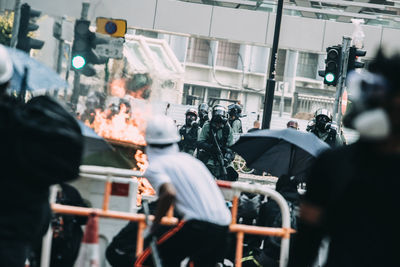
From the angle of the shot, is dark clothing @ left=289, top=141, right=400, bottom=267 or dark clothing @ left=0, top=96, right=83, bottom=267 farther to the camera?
dark clothing @ left=0, top=96, right=83, bottom=267

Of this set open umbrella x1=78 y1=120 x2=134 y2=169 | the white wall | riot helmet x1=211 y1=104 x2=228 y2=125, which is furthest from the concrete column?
open umbrella x1=78 y1=120 x2=134 y2=169

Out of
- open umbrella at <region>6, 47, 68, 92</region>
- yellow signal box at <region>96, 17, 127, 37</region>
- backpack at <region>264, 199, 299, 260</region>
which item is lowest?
backpack at <region>264, 199, 299, 260</region>

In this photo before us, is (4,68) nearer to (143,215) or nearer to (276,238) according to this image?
(143,215)

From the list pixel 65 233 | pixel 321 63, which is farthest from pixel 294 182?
pixel 321 63

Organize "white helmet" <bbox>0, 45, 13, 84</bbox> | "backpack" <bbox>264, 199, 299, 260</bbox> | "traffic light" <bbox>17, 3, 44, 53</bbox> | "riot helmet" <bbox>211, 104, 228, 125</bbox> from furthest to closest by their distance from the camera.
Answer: "riot helmet" <bbox>211, 104, 228, 125</bbox> < "traffic light" <bbox>17, 3, 44, 53</bbox> < "backpack" <bbox>264, 199, 299, 260</bbox> < "white helmet" <bbox>0, 45, 13, 84</bbox>

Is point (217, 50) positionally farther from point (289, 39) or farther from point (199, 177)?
point (199, 177)

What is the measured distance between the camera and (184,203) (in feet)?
16.1

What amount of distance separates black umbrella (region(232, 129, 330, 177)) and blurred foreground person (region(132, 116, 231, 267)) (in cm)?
259

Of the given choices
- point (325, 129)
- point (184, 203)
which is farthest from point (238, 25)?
point (184, 203)

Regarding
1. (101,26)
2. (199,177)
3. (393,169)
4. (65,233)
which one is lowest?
(65,233)

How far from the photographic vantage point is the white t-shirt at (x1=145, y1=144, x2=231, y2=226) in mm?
4820

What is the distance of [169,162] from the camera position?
4.84 meters

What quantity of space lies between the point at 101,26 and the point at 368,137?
11170mm

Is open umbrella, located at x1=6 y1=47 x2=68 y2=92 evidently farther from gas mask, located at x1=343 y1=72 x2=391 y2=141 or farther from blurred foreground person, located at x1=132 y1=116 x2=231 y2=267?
gas mask, located at x1=343 y1=72 x2=391 y2=141
